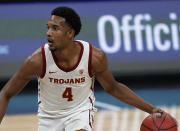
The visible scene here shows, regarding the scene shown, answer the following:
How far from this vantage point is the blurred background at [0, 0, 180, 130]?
985cm

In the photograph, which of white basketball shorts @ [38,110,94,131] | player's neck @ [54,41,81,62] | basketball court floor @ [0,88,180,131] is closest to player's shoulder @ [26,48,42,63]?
player's neck @ [54,41,81,62]

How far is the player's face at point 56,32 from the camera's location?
4.62m

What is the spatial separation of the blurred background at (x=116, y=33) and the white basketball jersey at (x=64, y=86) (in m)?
4.76

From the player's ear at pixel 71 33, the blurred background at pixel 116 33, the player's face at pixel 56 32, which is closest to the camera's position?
the player's face at pixel 56 32

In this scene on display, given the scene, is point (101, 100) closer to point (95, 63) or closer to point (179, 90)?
point (179, 90)

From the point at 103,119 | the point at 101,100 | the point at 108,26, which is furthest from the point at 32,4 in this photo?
the point at 103,119

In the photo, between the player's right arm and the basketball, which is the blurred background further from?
the player's right arm

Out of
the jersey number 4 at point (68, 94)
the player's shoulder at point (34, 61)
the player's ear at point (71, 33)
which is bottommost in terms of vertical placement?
the jersey number 4 at point (68, 94)

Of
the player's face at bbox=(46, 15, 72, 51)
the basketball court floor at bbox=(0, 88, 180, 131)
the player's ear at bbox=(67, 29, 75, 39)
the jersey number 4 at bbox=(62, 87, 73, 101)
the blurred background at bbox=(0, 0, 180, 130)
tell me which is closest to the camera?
the player's face at bbox=(46, 15, 72, 51)

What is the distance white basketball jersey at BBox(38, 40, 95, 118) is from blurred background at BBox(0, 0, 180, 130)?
476 centimetres

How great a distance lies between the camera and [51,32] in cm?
461

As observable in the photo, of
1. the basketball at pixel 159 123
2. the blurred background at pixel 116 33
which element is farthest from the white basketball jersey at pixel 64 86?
the blurred background at pixel 116 33

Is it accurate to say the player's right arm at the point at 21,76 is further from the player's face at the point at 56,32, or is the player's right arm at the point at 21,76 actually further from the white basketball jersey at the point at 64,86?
the player's face at the point at 56,32

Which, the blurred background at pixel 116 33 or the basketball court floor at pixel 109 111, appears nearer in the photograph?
the basketball court floor at pixel 109 111
